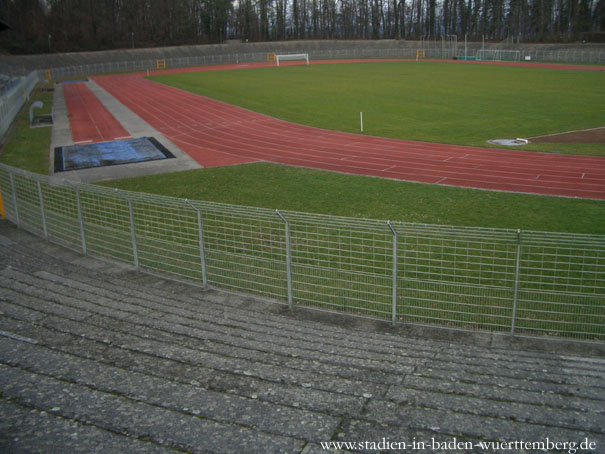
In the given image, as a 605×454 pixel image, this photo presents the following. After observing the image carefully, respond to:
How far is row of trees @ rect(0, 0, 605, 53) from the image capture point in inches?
3509

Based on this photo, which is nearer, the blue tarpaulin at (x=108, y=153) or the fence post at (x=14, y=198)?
the fence post at (x=14, y=198)

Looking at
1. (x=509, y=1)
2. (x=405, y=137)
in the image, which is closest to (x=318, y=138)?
(x=405, y=137)

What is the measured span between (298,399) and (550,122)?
2540cm

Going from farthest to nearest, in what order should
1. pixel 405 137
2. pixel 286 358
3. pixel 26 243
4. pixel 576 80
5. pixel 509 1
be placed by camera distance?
pixel 509 1 → pixel 576 80 → pixel 405 137 → pixel 26 243 → pixel 286 358

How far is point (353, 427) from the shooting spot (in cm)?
455

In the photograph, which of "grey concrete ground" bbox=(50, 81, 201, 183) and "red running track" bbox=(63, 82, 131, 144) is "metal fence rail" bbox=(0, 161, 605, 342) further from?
"red running track" bbox=(63, 82, 131, 144)

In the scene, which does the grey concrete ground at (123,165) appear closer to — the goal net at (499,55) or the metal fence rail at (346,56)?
the metal fence rail at (346,56)

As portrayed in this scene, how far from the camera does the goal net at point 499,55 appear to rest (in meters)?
73.4

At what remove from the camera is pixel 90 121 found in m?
32.7

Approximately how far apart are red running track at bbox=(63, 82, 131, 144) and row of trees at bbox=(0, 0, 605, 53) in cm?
4381

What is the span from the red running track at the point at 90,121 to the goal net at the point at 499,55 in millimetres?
53055

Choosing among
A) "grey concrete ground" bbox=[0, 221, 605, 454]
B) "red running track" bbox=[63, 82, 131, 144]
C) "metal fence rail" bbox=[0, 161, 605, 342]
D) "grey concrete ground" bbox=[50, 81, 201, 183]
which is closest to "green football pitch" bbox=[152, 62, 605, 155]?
"grey concrete ground" bbox=[50, 81, 201, 183]

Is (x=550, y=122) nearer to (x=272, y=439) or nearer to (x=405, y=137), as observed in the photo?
(x=405, y=137)

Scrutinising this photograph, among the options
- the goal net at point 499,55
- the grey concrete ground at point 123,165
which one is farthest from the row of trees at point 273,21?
the grey concrete ground at point 123,165
